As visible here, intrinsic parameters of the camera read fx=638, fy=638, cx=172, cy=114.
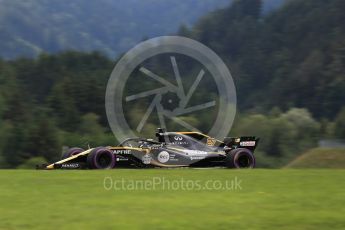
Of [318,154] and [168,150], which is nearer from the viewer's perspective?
[168,150]

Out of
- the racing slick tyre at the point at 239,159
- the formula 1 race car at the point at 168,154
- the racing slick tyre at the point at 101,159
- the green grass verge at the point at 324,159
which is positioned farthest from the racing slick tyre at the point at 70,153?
the green grass verge at the point at 324,159

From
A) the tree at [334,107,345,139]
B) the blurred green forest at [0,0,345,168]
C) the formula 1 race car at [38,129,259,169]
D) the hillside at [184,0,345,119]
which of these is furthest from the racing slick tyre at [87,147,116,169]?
the hillside at [184,0,345,119]

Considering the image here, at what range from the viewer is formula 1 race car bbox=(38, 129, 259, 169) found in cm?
2120

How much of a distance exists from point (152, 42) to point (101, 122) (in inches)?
3635

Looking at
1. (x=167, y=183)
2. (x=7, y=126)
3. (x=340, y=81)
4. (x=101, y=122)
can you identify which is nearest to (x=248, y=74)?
(x=340, y=81)

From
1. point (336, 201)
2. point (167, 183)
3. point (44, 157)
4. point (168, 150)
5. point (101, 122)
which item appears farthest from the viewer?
point (101, 122)

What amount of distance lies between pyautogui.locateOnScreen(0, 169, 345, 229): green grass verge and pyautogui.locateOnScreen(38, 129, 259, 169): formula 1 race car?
5145mm

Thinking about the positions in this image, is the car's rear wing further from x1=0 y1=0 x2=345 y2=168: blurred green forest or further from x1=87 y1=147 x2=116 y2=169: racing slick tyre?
x1=0 y1=0 x2=345 y2=168: blurred green forest

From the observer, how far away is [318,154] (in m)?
28.7

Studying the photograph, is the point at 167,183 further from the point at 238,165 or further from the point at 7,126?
the point at 7,126

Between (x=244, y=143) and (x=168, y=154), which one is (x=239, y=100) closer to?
(x=244, y=143)

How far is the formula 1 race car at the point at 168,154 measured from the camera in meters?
21.2

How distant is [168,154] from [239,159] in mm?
2495

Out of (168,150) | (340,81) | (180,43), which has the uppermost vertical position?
(340,81)
